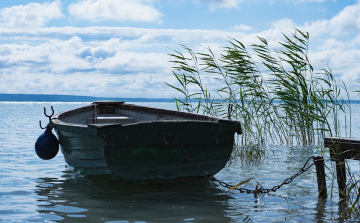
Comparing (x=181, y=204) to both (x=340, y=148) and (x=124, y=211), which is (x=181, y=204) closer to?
(x=124, y=211)

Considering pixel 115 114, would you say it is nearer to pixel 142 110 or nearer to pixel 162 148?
pixel 142 110

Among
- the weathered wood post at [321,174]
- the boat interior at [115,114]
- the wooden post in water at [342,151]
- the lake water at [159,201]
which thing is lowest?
the lake water at [159,201]

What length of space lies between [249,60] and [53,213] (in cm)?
546

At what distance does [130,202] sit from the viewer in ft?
18.1

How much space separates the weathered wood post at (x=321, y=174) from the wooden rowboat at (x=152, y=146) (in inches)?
47.0

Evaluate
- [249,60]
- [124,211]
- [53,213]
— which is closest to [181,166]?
[124,211]

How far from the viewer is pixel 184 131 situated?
565cm

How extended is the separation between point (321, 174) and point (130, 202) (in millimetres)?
2312

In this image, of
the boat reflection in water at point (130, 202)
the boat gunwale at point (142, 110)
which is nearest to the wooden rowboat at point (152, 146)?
Result: the boat gunwale at point (142, 110)

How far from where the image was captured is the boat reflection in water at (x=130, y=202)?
16.0 feet

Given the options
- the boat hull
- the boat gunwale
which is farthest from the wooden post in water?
the boat hull

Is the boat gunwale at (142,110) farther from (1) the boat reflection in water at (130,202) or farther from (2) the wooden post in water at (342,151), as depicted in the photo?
(2) the wooden post in water at (342,151)

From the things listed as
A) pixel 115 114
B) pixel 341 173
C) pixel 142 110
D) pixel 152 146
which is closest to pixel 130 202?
pixel 152 146

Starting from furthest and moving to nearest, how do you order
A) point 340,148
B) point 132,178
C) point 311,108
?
point 311,108, point 132,178, point 340,148
